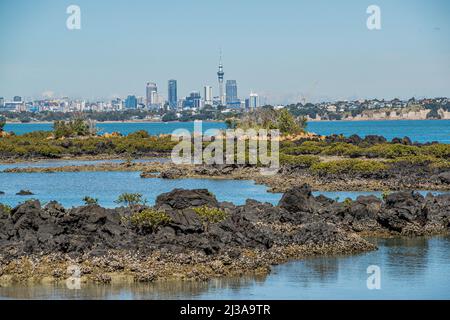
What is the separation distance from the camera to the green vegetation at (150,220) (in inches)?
1038

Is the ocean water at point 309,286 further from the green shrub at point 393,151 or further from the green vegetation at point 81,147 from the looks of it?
the green vegetation at point 81,147

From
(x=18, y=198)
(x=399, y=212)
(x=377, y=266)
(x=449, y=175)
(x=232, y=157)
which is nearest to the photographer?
(x=377, y=266)

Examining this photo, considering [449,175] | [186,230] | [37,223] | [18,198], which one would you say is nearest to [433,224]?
[186,230]

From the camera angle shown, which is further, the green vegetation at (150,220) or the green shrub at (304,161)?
the green shrub at (304,161)

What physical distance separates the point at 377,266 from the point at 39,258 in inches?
366

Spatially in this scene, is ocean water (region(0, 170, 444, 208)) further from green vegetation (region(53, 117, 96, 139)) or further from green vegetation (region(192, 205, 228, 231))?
green vegetation (region(53, 117, 96, 139))

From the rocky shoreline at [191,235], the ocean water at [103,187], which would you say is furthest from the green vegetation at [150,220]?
the ocean water at [103,187]

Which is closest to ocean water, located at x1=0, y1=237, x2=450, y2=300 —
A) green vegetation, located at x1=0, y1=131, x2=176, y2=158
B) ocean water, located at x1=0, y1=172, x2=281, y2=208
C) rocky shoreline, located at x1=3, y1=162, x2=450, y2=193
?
ocean water, located at x1=0, y1=172, x2=281, y2=208

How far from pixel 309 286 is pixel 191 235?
4.46 meters

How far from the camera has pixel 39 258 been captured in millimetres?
23531

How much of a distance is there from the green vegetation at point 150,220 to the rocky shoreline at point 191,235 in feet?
0.34

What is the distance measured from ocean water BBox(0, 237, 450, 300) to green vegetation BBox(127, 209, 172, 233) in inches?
152

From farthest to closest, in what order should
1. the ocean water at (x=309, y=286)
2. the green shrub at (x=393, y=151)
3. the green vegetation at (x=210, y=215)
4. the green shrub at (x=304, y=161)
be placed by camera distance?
1. the green shrub at (x=393, y=151)
2. the green shrub at (x=304, y=161)
3. the green vegetation at (x=210, y=215)
4. the ocean water at (x=309, y=286)
